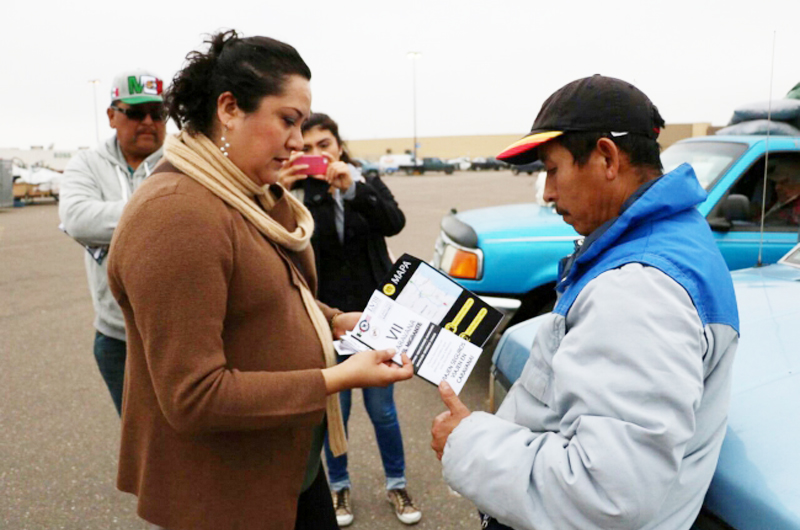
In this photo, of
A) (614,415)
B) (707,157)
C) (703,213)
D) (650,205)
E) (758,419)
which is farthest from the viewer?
(707,157)

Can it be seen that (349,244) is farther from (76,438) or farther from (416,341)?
(76,438)

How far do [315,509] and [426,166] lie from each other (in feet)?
151

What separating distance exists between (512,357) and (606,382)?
1087 millimetres

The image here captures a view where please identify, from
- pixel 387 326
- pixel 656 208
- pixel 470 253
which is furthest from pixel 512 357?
pixel 470 253

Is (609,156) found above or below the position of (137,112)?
below

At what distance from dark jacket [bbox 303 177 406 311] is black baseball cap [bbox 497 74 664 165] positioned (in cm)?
159

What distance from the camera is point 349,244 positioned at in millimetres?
2895

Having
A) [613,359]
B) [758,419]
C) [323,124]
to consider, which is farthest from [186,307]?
[323,124]

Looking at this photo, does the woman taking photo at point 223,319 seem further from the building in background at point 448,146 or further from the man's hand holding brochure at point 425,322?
the building in background at point 448,146

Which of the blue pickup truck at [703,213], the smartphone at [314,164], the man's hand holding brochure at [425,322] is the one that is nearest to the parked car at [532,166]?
the man's hand holding brochure at [425,322]

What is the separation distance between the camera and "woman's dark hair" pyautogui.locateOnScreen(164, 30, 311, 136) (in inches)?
58.2

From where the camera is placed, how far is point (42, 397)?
4414 millimetres

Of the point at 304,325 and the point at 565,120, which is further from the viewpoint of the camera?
the point at 304,325

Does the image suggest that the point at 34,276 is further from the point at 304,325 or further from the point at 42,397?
the point at 304,325
